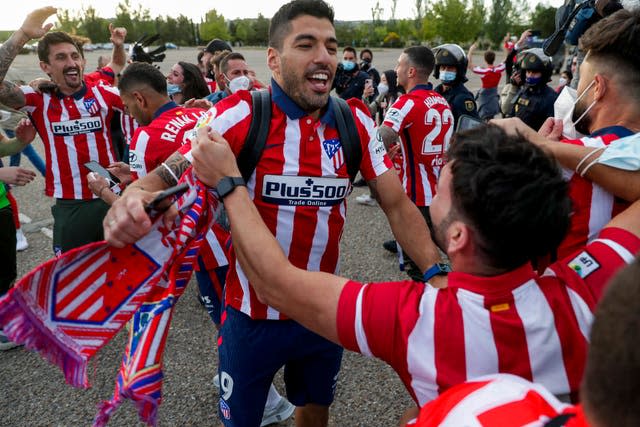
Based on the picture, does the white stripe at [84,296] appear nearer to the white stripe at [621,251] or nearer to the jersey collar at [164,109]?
the white stripe at [621,251]

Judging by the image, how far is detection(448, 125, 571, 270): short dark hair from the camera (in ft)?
3.70

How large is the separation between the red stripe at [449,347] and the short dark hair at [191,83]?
15.4ft

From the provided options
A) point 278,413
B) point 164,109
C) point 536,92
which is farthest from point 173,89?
point 536,92

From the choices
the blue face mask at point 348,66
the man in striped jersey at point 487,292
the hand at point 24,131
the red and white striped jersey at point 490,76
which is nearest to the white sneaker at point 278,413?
the man in striped jersey at point 487,292

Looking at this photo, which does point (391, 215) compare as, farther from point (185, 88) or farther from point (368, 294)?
point (185, 88)

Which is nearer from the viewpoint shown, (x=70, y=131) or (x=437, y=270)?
(x=437, y=270)

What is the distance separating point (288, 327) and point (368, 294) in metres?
0.90

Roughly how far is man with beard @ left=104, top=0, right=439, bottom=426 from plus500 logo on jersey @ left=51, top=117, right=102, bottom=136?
2534 mm

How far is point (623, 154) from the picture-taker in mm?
1343

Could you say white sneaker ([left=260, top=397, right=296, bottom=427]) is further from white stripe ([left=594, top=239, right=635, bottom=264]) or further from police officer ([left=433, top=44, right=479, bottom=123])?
police officer ([left=433, top=44, right=479, bottom=123])

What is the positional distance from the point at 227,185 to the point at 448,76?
492 centimetres

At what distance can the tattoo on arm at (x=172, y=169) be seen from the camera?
1814 millimetres

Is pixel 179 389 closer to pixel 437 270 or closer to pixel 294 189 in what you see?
pixel 294 189

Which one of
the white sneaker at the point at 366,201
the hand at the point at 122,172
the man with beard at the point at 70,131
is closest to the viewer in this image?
the hand at the point at 122,172
